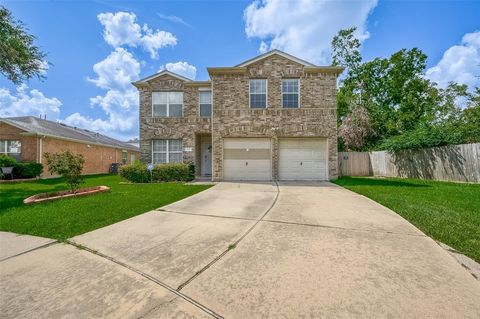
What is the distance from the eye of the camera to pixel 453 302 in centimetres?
194

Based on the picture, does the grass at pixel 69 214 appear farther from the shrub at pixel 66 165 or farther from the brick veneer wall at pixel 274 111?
the brick veneer wall at pixel 274 111

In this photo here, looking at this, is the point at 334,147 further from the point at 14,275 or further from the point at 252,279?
the point at 14,275

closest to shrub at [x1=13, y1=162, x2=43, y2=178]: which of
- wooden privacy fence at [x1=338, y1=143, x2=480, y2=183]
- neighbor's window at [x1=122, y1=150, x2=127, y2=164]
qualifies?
neighbor's window at [x1=122, y1=150, x2=127, y2=164]

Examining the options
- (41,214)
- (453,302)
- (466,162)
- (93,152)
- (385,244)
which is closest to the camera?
(453,302)

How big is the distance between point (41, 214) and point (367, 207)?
7.83 meters

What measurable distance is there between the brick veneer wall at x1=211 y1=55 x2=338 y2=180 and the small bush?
187 cm

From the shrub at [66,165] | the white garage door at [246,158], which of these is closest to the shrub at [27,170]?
the shrub at [66,165]

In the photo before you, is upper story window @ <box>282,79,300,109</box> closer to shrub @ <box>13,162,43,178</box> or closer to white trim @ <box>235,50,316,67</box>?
white trim @ <box>235,50,316,67</box>

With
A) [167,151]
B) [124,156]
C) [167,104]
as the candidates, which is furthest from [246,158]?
[124,156]

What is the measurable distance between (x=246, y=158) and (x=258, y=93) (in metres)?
Answer: 3.68

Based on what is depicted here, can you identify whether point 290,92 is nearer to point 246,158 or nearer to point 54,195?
point 246,158

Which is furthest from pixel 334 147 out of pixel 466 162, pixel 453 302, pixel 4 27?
pixel 4 27

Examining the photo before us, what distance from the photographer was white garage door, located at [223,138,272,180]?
12.0m

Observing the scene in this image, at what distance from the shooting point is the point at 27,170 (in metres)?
13.4
